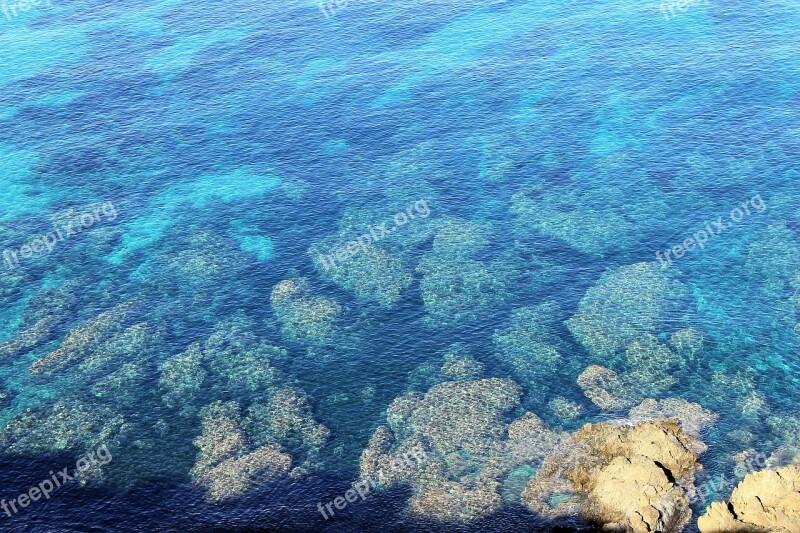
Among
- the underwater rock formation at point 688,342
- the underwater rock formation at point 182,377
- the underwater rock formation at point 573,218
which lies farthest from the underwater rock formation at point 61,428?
the underwater rock formation at point 688,342

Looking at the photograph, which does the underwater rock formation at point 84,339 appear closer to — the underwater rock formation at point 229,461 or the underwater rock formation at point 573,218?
the underwater rock formation at point 229,461

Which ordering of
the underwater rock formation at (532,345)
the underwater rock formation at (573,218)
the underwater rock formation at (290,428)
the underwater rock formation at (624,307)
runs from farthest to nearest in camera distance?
1. the underwater rock formation at (573,218)
2. the underwater rock formation at (624,307)
3. the underwater rock formation at (532,345)
4. the underwater rock formation at (290,428)

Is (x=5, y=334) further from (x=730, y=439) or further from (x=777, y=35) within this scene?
(x=777, y=35)

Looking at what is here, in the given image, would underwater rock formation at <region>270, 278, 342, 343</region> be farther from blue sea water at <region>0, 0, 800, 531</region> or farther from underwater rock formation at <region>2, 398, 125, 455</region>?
underwater rock formation at <region>2, 398, 125, 455</region>

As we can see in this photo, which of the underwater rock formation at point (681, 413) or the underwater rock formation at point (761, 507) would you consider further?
the underwater rock formation at point (681, 413)

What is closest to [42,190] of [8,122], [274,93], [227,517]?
[8,122]

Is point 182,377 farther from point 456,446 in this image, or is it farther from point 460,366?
point 456,446

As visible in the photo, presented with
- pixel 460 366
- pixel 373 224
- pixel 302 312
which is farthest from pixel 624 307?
pixel 302 312
